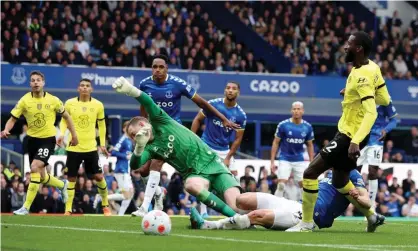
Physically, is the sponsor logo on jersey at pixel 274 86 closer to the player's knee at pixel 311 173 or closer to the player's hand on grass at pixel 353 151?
the player's knee at pixel 311 173

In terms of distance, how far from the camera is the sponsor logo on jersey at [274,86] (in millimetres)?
35750

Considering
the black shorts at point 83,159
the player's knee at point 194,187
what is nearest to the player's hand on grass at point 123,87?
the player's knee at point 194,187

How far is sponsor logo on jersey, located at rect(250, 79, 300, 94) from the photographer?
35750mm

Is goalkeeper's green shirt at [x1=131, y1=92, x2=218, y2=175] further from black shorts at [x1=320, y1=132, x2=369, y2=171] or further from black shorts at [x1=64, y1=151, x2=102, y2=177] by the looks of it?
black shorts at [x1=64, y1=151, x2=102, y2=177]

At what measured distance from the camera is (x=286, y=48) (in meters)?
38.2

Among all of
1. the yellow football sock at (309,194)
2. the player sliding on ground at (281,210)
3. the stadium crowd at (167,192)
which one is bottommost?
the stadium crowd at (167,192)

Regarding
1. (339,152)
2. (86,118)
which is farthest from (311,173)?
(86,118)

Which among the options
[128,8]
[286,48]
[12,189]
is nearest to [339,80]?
[286,48]

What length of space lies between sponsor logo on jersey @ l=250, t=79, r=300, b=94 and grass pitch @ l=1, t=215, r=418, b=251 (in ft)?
69.3

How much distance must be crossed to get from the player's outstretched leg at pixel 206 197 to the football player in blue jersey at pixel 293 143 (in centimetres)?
948

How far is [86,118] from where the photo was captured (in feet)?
65.7

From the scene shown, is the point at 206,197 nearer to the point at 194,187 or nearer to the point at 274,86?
the point at 194,187

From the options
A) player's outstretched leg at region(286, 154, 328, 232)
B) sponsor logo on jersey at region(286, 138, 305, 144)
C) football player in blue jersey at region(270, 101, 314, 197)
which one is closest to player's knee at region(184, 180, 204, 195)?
player's outstretched leg at region(286, 154, 328, 232)

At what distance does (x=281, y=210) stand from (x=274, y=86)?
22.8 m
